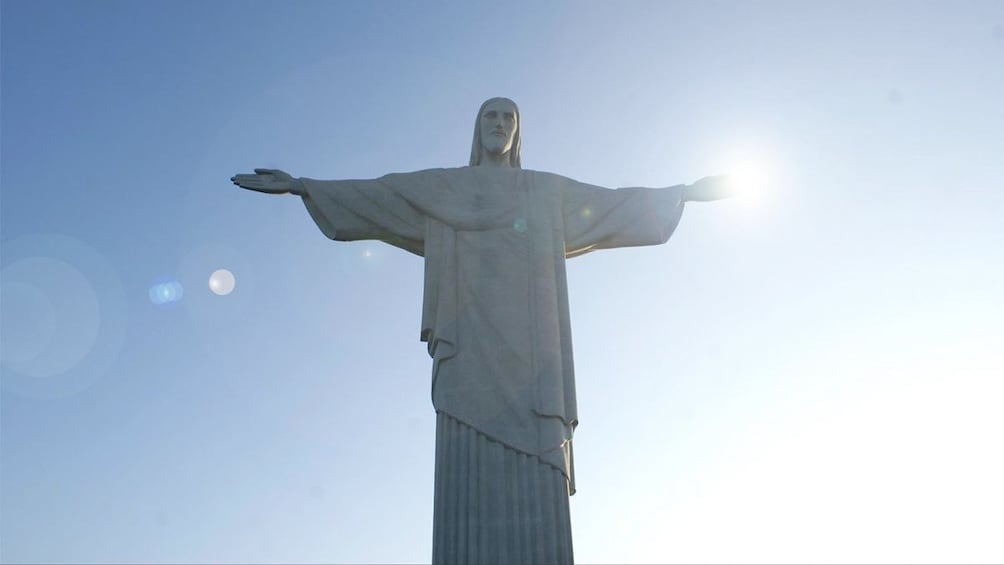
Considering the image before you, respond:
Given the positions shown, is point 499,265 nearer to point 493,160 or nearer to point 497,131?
point 493,160

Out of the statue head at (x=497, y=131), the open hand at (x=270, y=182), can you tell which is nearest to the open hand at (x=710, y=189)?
the statue head at (x=497, y=131)

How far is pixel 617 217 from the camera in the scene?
11602 millimetres

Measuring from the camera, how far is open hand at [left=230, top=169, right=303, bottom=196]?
10922mm

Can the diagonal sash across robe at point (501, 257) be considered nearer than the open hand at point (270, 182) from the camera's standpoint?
Yes

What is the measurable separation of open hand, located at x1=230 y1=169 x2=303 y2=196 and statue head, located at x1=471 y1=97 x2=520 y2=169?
7.46 feet

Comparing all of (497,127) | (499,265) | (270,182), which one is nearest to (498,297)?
(499,265)

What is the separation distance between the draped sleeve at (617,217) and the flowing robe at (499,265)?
12 mm

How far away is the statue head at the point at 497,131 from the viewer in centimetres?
1184

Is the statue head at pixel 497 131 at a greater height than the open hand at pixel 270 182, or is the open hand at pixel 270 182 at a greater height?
the statue head at pixel 497 131

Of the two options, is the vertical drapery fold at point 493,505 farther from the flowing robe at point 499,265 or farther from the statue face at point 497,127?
the statue face at point 497,127


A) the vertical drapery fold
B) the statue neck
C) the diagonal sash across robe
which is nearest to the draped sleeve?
the diagonal sash across robe

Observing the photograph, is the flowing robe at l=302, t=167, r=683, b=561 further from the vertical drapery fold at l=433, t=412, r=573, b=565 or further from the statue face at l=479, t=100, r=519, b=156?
the statue face at l=479, t=100, r=519, b=156

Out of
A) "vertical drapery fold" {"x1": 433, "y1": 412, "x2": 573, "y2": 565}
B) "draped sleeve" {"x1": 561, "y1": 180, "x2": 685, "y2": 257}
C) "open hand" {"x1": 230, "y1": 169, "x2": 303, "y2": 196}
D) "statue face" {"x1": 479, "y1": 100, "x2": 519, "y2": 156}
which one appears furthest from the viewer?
"statue face" {"x1": 479, "y1": 100, "x2": 519, "y2": 156}

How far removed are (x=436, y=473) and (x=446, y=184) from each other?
142 inches
